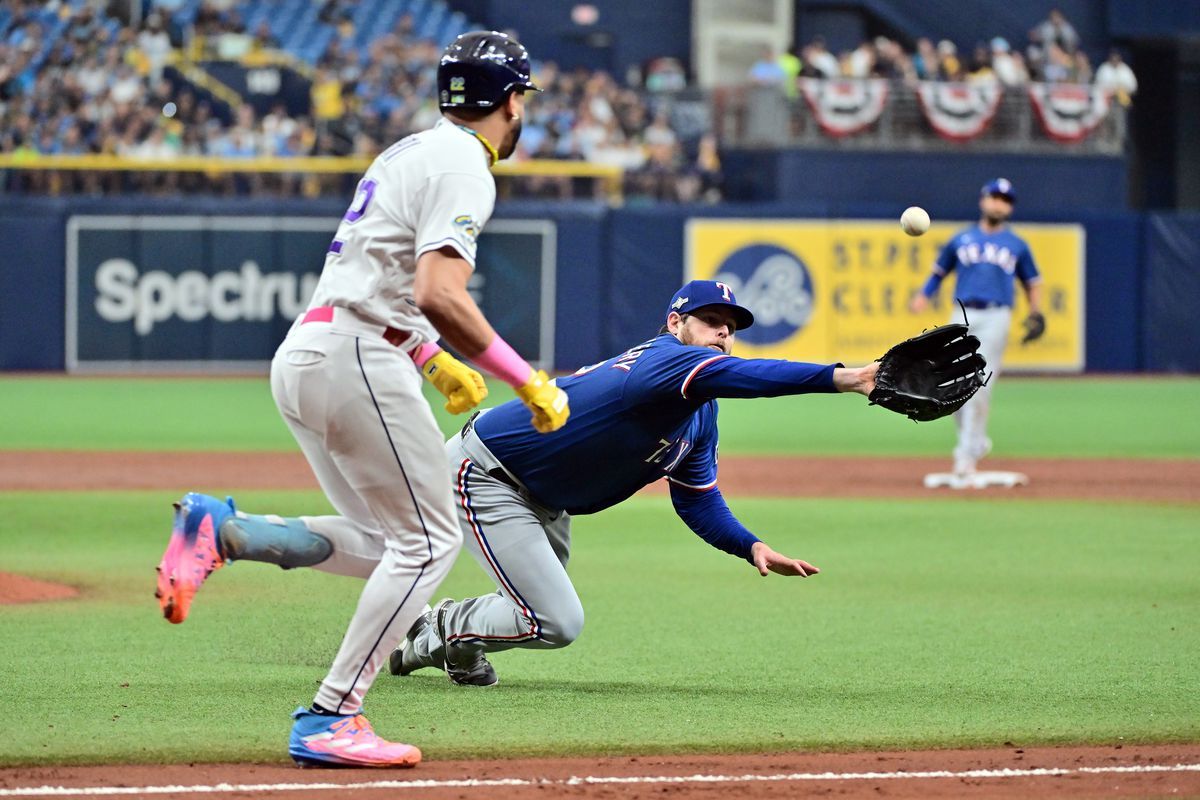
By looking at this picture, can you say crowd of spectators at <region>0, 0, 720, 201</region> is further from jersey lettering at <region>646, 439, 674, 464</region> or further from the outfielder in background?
jersey lettering at <region>646, 439, 674, 464</region>

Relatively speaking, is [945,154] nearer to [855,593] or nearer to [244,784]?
[855,593]

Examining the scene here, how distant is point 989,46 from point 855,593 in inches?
999

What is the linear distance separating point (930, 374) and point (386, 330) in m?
1.56

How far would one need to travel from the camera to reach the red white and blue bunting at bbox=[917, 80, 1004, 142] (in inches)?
1025

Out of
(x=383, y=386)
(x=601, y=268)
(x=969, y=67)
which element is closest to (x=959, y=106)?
(x=969, y=67)

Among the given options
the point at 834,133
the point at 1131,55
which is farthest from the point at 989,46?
the point at 834,133

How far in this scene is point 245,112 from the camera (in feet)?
81.4

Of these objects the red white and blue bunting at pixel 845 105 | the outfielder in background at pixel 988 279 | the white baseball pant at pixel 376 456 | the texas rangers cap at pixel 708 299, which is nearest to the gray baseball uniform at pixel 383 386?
the white baseball pant at pixel 376 456

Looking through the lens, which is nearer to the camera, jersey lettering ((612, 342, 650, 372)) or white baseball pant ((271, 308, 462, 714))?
white baseball pant ((271, 308, 462, 714))

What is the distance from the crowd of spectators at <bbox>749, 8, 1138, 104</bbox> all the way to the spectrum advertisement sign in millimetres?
7437

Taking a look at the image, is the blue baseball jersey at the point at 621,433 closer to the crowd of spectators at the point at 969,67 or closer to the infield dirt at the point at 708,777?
the infield dirt at the point at 708,777

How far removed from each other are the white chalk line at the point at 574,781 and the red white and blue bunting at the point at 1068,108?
22.8m

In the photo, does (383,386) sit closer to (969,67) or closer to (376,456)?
(376,456)

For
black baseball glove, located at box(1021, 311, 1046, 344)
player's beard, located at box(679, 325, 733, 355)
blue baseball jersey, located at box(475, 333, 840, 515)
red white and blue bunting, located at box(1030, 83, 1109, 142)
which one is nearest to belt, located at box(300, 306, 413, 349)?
blue baseball jersey, located at box(475, 333, 840, 515)
